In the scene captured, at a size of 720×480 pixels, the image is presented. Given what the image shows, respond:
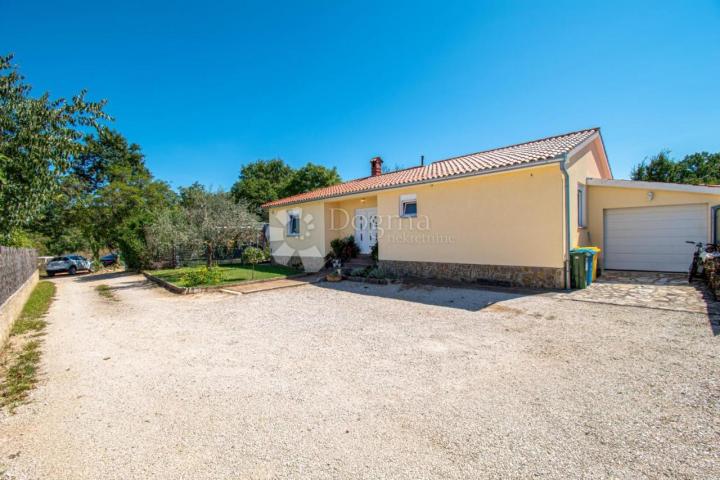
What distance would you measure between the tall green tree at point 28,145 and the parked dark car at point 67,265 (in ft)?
75.9

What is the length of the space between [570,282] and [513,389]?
6.90 m

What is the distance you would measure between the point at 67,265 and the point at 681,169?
56.3 m

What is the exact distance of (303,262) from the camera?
55.5ft

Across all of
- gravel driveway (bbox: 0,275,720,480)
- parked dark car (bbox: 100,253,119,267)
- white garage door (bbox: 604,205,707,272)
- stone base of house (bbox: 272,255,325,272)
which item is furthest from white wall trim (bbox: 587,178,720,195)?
parked dark car (bbox: 100,253,119,267)

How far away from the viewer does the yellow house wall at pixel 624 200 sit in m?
9.72

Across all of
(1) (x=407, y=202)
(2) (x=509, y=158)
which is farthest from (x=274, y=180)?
(2) (x=509, y=158)

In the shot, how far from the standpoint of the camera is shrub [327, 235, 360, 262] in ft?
49.3

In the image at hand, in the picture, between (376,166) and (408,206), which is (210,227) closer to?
(408,206)

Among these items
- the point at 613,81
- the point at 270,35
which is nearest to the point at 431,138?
the point at 613,81

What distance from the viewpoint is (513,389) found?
11.8 feet

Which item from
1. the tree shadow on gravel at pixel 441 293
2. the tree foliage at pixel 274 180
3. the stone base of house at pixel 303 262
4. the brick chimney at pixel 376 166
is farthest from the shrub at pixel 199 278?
the tree foliage at pixel 274 180

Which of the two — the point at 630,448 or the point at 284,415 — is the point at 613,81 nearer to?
the point at 630,448

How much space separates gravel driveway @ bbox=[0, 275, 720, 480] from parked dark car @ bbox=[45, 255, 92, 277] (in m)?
23.0

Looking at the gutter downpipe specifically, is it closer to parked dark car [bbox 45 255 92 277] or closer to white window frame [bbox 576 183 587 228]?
white window frame [bbox 576 183 587 228]
